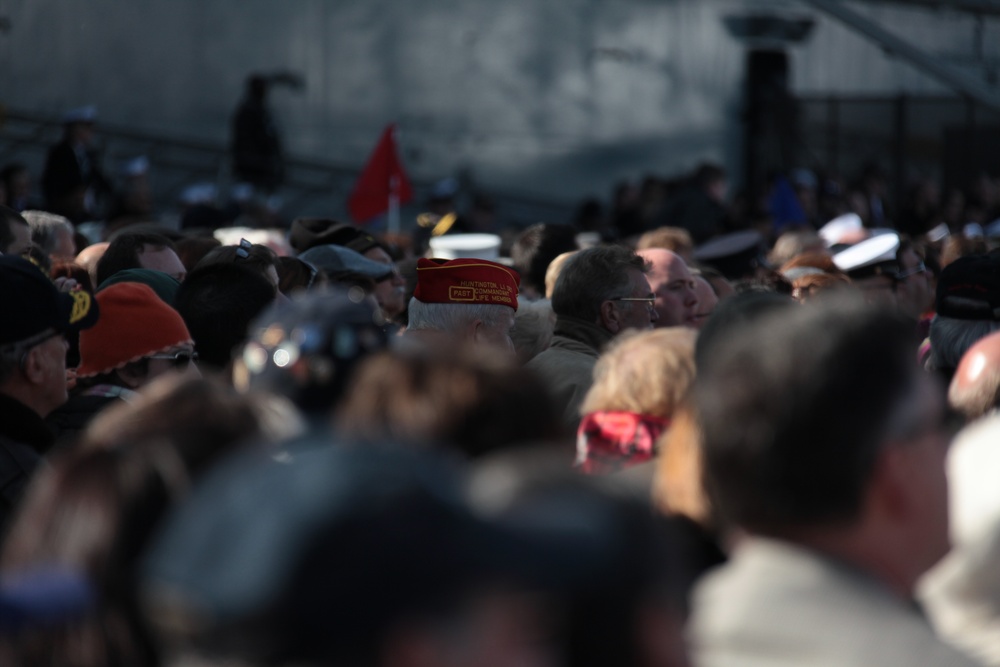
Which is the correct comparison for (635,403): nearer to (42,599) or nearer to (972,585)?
(972,585)

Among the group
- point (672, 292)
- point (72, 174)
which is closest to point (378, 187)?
point (72, 174)

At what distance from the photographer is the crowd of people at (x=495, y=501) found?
1.22 meters

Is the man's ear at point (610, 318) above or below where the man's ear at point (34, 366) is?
below

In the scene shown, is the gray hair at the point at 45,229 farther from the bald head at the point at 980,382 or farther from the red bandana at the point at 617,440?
the bald head at the point at 980,382

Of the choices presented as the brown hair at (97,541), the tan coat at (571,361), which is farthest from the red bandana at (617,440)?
the brown hair at (97,541)

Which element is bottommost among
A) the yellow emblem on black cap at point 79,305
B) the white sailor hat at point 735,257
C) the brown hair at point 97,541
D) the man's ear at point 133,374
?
the white sailor hat at point 735,257

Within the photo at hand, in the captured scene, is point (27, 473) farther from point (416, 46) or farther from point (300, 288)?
point (416, 46)

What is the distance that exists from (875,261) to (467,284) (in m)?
3.37

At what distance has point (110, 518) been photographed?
173 centimetres

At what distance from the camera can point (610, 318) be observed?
18.1 ft

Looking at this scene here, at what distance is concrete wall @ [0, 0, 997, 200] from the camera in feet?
53.0

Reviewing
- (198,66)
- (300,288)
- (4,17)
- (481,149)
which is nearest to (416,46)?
(481,149)

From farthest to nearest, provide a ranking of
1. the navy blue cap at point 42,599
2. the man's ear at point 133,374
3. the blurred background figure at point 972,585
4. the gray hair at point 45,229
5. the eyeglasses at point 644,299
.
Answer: the gray hair at point 45,229 < the eyeglasses at point 644,299 < the man's ear at point 133,374 < the blurred background figure at point 972,585 < the navy blue cap at point 42,599

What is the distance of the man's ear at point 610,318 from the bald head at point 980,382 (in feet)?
6.25
